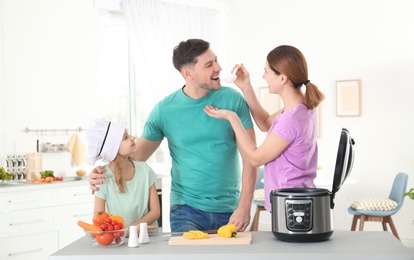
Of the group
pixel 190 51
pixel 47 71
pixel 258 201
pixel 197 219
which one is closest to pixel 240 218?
pixel 197 219

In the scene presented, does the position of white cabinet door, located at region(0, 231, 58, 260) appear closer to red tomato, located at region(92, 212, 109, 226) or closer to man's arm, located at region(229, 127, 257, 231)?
man's arm, located at region(229, 127, 257, 231)

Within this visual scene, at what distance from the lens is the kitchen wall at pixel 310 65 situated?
562 centimetres

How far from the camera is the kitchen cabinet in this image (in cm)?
487

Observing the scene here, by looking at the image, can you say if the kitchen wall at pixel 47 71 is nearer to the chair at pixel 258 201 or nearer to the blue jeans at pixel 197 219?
the chair at pixel 258 201

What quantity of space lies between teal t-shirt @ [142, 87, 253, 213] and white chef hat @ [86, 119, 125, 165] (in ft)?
1.33

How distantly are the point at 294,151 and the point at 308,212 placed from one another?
1.18 ft

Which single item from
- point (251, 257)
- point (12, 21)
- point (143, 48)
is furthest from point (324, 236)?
point (143, 48)

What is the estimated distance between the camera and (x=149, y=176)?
3.12 m

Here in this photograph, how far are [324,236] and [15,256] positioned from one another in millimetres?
3107

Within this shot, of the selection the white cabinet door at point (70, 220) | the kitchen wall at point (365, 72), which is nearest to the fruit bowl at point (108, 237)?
the white cabinet door at point (70, 220)

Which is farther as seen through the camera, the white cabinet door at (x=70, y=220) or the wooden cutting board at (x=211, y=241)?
the white cabinet door at (x=70, y=220)

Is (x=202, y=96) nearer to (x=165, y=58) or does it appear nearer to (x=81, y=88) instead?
(x=81, y=88)

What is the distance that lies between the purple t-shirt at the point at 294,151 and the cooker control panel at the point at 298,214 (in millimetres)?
304

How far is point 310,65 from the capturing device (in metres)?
6.95
